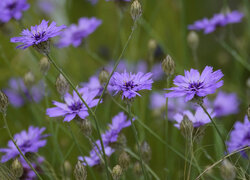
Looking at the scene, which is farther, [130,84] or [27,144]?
[27,144]

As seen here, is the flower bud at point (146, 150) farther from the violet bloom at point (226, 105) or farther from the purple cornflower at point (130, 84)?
the violet bloom at point (226, 105)

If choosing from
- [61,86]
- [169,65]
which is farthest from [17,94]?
[169,65]

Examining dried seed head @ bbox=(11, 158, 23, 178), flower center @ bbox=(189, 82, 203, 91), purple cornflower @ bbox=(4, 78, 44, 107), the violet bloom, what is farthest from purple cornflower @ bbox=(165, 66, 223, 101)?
purple cornflower @ bbox=(4, 78, 44, 107)

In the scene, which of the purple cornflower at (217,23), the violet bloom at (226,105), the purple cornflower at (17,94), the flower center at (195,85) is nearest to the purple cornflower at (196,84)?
the flower center at (195,85)

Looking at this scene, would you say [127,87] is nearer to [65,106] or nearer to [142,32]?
[65,106]

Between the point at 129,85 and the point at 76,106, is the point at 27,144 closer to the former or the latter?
the point at 76,106

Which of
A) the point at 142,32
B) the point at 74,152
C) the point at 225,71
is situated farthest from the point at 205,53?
the point at 74,152

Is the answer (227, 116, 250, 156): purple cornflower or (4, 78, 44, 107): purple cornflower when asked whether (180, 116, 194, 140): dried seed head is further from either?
(4, 78, 44, 107): purple cornflower
